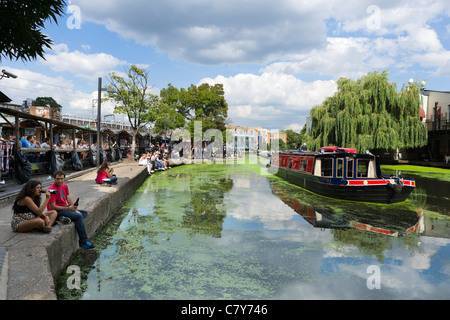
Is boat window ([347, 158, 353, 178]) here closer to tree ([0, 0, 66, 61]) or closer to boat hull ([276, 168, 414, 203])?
boat hull ([276, 168, 414, 203])

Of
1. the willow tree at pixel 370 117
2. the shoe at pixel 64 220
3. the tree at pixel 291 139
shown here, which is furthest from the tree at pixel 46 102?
the shoe at pixel 64 220

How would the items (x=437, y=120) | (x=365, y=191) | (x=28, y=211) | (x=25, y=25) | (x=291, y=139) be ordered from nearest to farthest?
(x=28, y=211) → (x=25, y=25) → (x=365, y=191) → (x=437, y=120) → (x=291, y=139)

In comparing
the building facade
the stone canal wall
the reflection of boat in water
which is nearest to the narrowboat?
the reflection of boat in water

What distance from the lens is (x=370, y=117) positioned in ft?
85.0

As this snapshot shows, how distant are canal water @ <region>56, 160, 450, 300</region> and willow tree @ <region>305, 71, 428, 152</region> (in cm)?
1485

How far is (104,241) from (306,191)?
10397 mm

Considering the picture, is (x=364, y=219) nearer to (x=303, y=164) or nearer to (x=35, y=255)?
(x=303, y=164)

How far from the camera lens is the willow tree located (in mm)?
25344

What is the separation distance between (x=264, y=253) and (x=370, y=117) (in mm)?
23035

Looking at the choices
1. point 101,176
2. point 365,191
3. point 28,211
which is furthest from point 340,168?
point 28,211

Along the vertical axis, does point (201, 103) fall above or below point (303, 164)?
above

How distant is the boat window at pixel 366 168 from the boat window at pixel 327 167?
112 cm

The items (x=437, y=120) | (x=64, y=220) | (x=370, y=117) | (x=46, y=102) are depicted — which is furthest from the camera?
(x=46, y=102)

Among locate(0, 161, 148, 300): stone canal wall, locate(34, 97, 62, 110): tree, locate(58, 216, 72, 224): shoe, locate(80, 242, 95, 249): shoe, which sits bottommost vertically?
locate(80, 242, 95, 249): shoe
